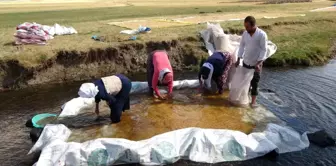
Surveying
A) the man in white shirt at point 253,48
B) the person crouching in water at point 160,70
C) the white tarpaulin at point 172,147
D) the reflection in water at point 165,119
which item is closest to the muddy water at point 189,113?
the reflection in water at point 165,119

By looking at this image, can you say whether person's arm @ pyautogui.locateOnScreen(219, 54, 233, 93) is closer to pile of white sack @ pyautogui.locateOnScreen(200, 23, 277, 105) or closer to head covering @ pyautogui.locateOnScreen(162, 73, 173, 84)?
pile of white sack @ pyautogui.locateOnScreen(200, 23, 277, 105)

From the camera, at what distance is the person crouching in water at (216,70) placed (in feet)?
27.4

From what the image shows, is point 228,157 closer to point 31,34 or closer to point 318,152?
point 318,152

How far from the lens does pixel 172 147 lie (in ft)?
19.9

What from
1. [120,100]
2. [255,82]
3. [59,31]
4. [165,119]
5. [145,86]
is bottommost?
[165,119]

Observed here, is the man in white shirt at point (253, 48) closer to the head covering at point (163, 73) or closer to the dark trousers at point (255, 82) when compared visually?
the dark trousers at point (255, 82)

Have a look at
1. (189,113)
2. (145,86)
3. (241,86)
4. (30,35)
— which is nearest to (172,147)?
(189,113)

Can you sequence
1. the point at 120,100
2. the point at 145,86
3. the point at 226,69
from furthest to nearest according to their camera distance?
the point at 145,86, the point at 226,69, the point at 120,100

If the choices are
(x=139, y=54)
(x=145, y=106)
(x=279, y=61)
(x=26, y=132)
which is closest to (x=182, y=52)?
(x=139, y=54)

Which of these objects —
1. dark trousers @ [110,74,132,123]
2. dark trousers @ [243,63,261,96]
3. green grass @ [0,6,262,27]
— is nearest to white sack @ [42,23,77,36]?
green grass @ [0,6,262,27]

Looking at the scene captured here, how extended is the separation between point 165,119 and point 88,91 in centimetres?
205

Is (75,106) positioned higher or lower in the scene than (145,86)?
lower

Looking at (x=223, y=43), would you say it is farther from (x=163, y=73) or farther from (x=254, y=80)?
(x=163, y=73)

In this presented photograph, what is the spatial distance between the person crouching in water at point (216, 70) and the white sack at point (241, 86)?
1.50 ft
